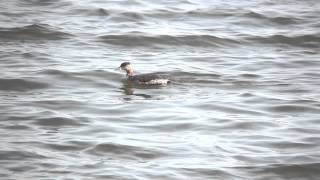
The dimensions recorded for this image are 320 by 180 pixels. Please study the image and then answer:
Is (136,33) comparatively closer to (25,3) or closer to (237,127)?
(25,3)

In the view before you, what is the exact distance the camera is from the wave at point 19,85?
46.4ft

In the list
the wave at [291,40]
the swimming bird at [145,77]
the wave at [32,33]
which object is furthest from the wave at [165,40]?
the swimming bird at [145,77]

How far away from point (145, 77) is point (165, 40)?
369cm

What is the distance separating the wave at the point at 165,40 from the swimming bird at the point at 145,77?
301cm

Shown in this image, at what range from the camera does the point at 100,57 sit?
1669 centimetres

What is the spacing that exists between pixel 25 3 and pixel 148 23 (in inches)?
138

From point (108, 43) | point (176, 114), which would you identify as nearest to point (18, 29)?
point (108, 43)

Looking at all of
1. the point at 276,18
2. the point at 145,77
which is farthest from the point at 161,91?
the point at 276,18

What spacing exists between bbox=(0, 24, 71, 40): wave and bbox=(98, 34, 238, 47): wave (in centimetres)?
96

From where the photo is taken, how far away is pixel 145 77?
14.6 meters

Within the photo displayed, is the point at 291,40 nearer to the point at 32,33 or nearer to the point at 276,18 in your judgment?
the point at 276,18

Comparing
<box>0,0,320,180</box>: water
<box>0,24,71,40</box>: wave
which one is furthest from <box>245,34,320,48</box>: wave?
<box>0,24,71,40</box>: wave

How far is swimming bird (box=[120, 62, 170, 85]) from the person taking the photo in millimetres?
14391

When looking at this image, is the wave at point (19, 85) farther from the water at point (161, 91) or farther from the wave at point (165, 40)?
the wave at point (165, 40)
